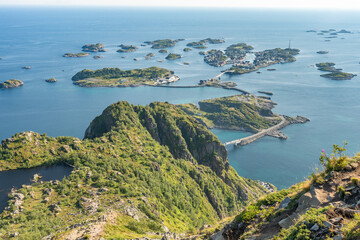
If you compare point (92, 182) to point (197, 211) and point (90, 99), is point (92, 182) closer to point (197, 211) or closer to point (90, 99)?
point (197, 211)

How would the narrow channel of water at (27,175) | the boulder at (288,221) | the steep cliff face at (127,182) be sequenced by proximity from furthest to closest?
the narrow channel of water at (27,175)
the steep cliff face at (127,182)
the boulder at (288,221)

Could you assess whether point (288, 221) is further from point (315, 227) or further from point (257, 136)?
point (257, 136)

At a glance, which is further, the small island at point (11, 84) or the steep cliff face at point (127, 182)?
the small island at point (11, 84)

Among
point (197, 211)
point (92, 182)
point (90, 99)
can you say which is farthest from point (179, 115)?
point (90, 99)

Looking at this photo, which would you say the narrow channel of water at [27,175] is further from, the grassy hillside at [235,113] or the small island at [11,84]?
the small island at [11,84]

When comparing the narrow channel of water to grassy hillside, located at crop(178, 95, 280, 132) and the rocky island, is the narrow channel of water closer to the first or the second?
grassy hillside, located at crop(178, 95, 280, 132)

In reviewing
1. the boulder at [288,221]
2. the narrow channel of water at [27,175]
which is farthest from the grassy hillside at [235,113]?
the boulder at [288,221]

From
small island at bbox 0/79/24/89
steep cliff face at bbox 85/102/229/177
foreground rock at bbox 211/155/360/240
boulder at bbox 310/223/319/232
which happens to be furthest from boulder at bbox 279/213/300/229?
small island at bbox 0/79/24/89

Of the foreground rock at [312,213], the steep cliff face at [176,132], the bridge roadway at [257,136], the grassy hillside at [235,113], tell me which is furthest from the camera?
the grassy hillside at [235,113]

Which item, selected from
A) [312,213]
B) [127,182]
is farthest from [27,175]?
[312,213]
